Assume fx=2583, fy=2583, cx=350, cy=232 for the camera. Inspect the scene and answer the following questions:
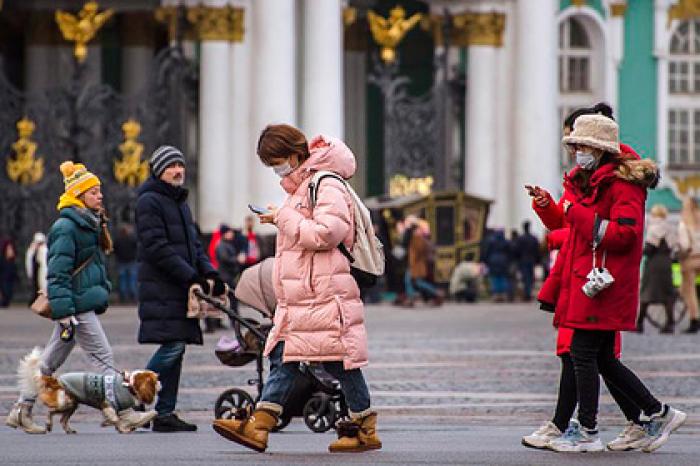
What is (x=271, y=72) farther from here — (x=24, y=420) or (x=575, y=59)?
(x=24, y=420)

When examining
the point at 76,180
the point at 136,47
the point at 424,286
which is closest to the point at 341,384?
the point at 76,180

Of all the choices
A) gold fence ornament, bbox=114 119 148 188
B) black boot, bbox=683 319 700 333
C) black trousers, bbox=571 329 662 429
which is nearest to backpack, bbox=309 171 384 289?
black trousers, bbox=571 329 662 429

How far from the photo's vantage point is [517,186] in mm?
44812

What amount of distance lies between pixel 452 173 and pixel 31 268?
33.2ft

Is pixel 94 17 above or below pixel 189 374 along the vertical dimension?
above

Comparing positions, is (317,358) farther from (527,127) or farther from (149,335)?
(527,127)

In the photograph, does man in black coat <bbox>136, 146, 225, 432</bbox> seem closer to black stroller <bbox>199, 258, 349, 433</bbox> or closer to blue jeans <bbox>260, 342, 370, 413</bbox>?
black stroller <bbox>199, 258, 349, 433</bbox>

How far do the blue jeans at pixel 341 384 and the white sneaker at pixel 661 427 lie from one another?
4.70 ft

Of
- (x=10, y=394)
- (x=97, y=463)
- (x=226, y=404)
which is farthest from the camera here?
(x=10, y=394)

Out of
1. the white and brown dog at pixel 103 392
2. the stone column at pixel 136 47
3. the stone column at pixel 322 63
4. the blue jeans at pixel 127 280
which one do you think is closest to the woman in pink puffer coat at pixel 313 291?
the white and brown dog at pixel 103 392

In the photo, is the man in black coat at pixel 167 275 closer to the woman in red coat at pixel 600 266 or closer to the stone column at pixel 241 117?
the woman in red coat at pixel 600 266

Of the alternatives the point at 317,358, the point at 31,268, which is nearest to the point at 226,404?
the point at 317,358

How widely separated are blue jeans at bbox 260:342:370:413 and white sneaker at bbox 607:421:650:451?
130 centimetres

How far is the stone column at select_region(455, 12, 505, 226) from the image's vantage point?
44.5 metres
